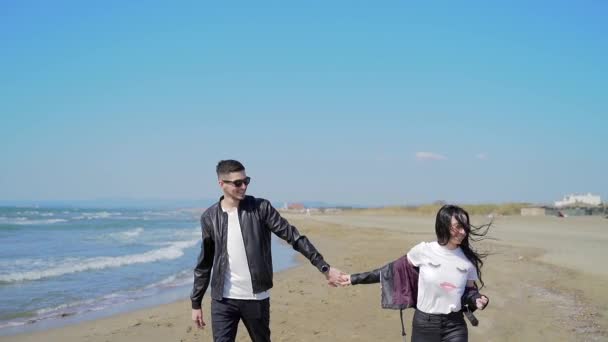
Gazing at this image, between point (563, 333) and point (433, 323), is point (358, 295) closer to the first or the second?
point (563, 333)

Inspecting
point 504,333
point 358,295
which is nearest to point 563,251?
point 358,295

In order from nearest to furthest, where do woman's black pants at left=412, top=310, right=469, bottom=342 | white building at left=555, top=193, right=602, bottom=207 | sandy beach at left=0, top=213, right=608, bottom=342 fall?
woman's black pants at left=412, top=310, right=469, bottom=342 → sandy beach at left=0, top=213, right=608, bottom=342 → white building at left=555, top=193, right=602, bottom=207

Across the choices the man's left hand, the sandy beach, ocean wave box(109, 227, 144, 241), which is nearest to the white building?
ocean wave box(109, 227, 144, 241)

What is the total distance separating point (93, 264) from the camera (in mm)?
16531

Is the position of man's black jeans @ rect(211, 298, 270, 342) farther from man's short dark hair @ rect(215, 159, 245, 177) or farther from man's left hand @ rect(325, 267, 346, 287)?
man's short dark hair @ rect(215, 159, 245, 177)

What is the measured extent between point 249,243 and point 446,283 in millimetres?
1526

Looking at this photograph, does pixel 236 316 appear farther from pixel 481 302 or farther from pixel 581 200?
pixel 581 200

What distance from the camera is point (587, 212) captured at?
4684cm

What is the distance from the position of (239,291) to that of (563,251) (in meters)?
16.1

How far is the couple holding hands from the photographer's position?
3.87 m

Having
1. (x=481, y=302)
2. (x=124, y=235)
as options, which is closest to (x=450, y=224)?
(x=481, y=302)

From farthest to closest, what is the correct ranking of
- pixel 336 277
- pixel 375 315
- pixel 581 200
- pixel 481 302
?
pixel 581 200 → pixel 375 315 → pixel 336 277 → pixel 481 302

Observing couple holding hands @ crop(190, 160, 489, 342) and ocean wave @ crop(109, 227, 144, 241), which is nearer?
couple holding hands @ crop(190, 160, 489, 342)

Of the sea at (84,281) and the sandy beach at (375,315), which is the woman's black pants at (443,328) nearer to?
the sandy beach at (375,315)
